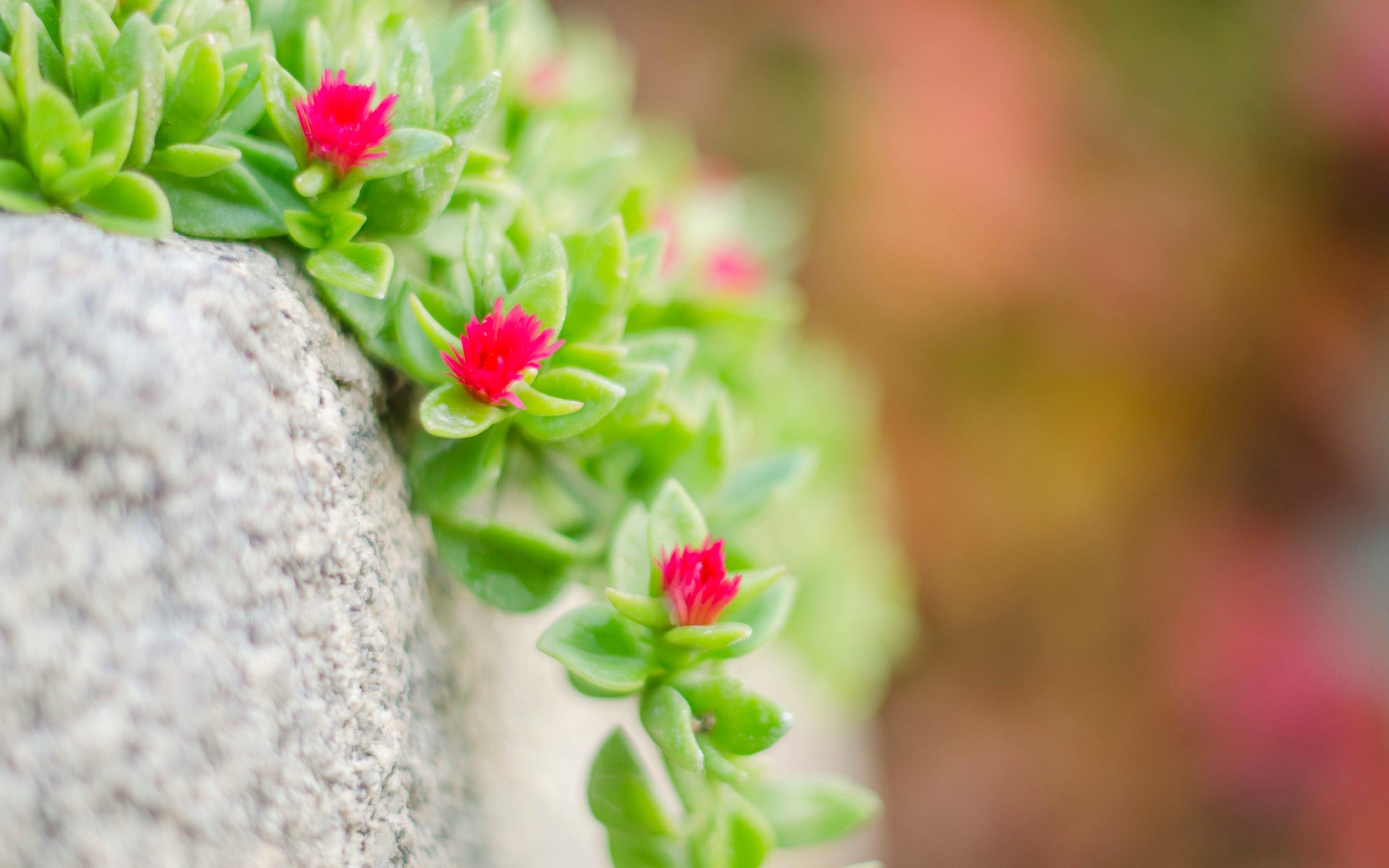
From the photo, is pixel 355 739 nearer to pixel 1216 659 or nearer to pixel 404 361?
pixel 404 361

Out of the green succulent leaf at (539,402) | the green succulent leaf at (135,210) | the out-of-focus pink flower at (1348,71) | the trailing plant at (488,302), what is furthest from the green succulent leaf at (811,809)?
the out-of-focus pink flower at (1348,71)

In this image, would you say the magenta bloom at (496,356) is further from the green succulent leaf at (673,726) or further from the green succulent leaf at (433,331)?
the green succulent leaf at (673,726)

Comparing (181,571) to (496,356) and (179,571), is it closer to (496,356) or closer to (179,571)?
(179,571)

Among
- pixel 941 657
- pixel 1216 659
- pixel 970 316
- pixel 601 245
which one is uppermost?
pixel 601 245

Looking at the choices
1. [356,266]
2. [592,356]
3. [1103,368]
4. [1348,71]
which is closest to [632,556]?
[592,356]

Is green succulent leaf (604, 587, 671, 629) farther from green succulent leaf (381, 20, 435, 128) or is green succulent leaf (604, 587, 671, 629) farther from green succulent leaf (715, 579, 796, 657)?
green succulent leaf (381, 20, 435, 128)

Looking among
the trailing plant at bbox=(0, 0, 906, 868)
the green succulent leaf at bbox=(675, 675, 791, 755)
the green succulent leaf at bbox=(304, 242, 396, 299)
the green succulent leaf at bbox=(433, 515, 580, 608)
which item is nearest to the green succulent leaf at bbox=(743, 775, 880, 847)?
the trailing plant at bbox=(0, 0, 906, 868)

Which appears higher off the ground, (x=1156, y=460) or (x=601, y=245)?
(x=601, y=245)

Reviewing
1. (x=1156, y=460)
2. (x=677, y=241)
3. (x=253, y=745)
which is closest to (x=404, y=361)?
(x=253, y=745)
